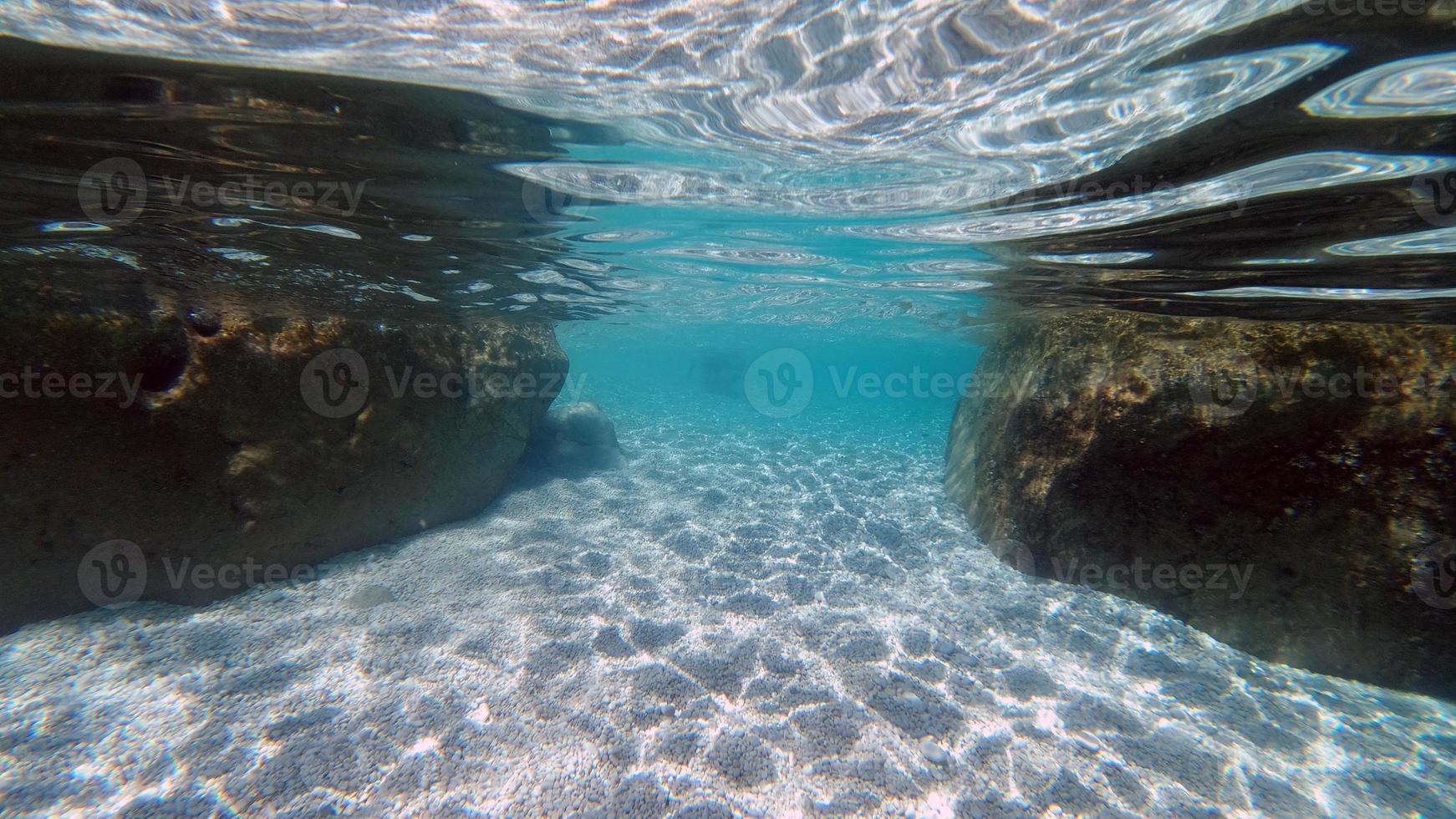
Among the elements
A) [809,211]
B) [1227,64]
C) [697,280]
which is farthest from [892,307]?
[1227,64]

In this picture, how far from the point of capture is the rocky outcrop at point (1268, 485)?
6.88m

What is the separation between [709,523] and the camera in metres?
11.5

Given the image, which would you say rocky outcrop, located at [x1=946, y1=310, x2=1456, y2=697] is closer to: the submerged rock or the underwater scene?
the underwater scene

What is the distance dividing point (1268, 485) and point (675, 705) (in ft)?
30.0

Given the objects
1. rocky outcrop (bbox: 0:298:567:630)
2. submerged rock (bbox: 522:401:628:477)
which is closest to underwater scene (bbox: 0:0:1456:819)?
rocky outcrop (bbox: 0:298:567:630)

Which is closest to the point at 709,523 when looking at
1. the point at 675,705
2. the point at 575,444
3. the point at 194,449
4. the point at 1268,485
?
the point at 675,705

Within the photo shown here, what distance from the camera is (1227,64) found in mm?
4316

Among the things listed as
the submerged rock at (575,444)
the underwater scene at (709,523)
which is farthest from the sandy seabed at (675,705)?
the submerged rock at (575,444)

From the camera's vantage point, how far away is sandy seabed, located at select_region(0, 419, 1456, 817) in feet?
16.0

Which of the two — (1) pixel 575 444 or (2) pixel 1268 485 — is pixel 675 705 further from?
(1) pixel 575 444

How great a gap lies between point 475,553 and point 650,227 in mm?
7649

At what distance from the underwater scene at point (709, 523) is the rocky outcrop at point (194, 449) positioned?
54 mm

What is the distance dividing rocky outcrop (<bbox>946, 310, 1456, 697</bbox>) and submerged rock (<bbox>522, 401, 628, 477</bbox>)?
11.3m

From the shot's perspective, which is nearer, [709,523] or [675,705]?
[675,705]
